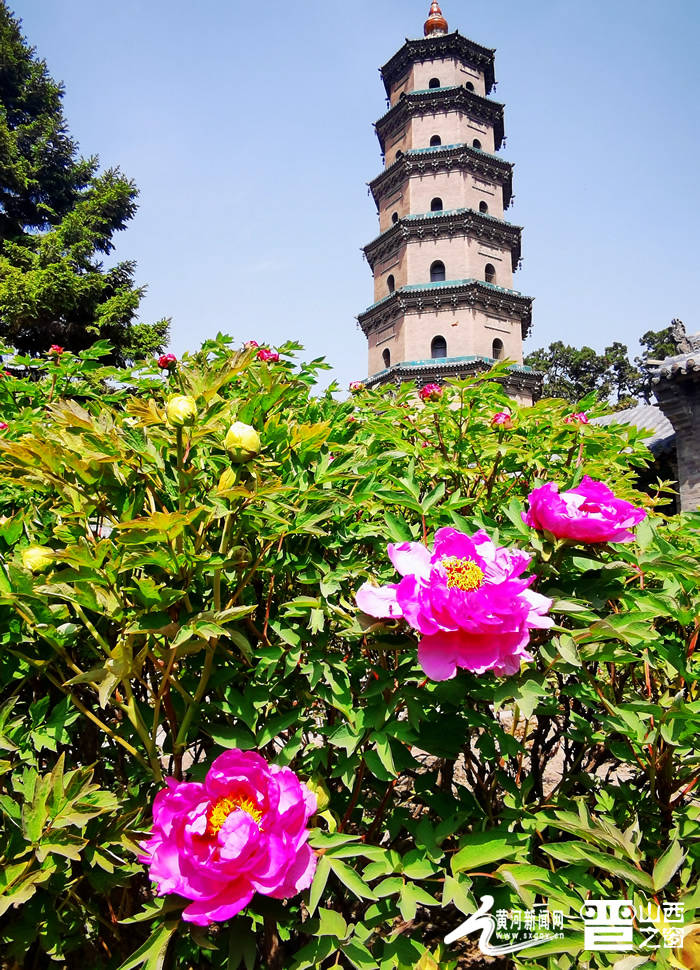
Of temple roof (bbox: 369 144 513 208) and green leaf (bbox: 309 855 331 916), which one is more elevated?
temple roof (bbox: 369 144 513 208)

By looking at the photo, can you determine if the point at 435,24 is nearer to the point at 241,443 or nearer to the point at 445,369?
the point at 445,369

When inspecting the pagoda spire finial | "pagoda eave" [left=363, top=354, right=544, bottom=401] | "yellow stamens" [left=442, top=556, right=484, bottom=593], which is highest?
the pagoda spire finial

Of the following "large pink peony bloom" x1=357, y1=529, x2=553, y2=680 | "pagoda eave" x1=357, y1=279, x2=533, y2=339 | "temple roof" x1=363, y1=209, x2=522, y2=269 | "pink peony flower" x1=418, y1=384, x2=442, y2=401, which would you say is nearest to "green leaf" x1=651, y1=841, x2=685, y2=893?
"large pink peony bloom" x1=357, y1=529, x2=553, y2=680

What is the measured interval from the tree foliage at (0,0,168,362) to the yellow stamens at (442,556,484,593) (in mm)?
13233

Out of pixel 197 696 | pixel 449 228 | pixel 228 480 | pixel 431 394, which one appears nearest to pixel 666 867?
pixel 197 696

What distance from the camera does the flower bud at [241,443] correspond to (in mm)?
870

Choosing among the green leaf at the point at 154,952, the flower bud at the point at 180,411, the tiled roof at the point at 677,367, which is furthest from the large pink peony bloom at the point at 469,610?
the tiled roof at the point at 677,367

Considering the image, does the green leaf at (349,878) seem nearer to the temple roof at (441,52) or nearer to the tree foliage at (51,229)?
the tree foliage at (51,229)

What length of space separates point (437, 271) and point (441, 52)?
6647mm

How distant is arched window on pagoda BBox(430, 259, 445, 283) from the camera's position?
1652 centimetres

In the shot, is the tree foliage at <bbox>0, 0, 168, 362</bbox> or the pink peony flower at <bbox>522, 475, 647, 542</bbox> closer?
the pink peony flower at <bbox>522, 475, 647, 542</bbox>

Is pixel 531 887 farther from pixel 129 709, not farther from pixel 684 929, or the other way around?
pixel 129 709

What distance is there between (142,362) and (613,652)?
1303 mm

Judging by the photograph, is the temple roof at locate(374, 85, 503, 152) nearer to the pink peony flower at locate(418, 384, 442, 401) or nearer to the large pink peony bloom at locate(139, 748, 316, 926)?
the pink peony flower at locate(418, 384, 442, 401)
